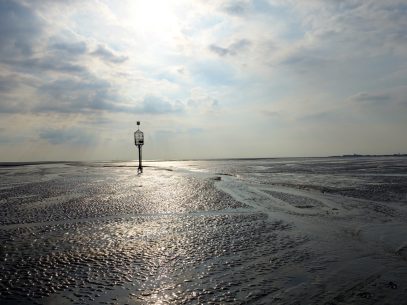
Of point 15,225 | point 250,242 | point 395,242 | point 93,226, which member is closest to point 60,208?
point 15,225

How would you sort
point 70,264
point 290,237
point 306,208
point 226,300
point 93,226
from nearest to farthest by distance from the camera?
point 226,300 → point 70,264 → point 290,237 → point 93,226 → point 306,208

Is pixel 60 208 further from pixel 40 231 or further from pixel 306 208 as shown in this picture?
pixel 306 208

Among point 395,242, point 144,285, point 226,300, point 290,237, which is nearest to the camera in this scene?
point 226,300

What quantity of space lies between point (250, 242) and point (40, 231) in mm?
7196

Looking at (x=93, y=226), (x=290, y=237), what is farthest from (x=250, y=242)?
(x=93, y=226)

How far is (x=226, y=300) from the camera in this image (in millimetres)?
5945

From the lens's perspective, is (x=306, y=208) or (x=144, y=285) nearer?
(x=144, y=285)

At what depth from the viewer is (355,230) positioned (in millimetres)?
11438

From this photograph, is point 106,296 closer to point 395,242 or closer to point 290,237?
point 290,237

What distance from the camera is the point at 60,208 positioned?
16109 millimetres

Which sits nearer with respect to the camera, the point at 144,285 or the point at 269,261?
the point at 144,285

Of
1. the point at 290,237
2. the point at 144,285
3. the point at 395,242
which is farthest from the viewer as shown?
the point at 290,237

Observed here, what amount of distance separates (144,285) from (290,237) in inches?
218

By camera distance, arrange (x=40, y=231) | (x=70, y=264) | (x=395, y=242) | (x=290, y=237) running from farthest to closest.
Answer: (x=40, y=231) → (x=290, y=237) → (x=395, y=242) → (x=70, y=264)
